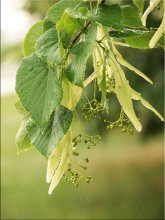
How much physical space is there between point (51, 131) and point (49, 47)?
73 mm

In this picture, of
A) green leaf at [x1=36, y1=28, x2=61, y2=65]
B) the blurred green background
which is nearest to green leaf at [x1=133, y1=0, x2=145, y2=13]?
green leaf at [x1=36, y1=28, x2=61, y2=65]

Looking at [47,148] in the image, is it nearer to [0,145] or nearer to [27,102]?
[27,102]

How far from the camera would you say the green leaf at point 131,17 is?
520 mm

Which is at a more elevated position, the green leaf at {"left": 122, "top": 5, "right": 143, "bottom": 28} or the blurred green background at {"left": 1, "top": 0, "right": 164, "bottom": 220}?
the green leaf at {"left": 122, "top": 5, "right": 143, "bottom": 28}

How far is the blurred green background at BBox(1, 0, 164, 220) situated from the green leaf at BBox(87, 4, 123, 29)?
3949 millimetres

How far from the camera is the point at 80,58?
1.50 feet

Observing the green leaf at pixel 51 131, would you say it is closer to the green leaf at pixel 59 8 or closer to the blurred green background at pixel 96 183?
the green leaf at pixel 59 8

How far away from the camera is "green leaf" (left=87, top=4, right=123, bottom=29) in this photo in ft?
1.51

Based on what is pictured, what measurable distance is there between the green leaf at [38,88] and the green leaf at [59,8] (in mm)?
45

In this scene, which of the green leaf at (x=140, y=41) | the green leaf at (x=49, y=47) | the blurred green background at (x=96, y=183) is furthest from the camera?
the blurred green background at (x=96, y=183)

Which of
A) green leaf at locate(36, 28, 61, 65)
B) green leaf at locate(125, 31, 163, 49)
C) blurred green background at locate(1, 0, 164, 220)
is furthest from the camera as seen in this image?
blurred green background at locate(1, 0, 164, 220)

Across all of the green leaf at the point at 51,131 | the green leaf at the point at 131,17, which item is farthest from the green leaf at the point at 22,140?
the green leaf at the point at 131,17

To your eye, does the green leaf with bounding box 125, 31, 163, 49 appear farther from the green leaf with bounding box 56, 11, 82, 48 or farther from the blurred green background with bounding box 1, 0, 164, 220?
the blurred green background with bounding box 1, 0, 164, 220

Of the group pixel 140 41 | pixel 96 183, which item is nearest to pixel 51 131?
pixel 140 41
